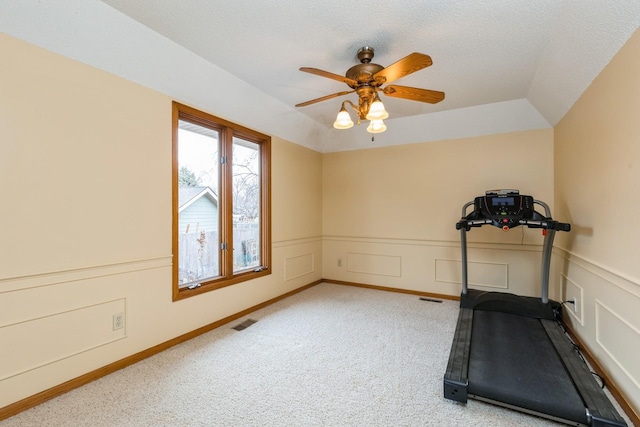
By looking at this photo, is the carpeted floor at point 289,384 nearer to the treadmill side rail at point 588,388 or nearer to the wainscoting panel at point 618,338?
the treadmill side rail at point 588,388

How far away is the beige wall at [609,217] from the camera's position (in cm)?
178

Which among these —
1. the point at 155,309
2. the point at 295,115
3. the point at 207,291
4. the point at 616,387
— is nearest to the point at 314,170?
the point at 295,115

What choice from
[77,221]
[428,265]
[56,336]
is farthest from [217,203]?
[428,265]

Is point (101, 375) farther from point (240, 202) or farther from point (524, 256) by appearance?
point (524, 256)

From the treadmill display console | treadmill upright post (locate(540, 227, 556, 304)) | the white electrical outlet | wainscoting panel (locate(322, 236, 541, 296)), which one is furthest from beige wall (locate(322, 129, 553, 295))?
the white electrical outlet

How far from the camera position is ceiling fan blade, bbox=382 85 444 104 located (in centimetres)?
234

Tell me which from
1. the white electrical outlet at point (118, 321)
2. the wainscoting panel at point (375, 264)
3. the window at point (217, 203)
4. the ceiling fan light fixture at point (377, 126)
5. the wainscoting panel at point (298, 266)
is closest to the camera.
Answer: the white electrical outlet at point (118, 321)

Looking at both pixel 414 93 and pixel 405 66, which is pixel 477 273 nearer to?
pixel 414 93

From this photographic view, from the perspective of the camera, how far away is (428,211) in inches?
169

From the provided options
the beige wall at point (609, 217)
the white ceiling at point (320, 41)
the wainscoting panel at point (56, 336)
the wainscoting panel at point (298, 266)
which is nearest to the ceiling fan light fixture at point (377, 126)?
the white ceiling at point (320, 41)

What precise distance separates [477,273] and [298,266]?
8.50ft

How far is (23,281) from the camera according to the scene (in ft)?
5.99

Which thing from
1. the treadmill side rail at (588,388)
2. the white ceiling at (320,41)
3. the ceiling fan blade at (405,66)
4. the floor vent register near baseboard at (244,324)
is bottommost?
the floor vent register near baseboard at (244,324)

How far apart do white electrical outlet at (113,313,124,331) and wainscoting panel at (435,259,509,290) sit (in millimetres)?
3823
